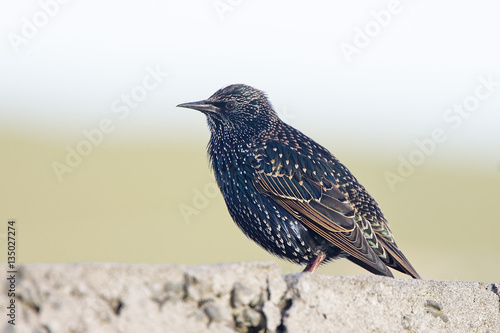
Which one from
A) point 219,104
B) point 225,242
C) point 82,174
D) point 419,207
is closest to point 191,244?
point 225,242

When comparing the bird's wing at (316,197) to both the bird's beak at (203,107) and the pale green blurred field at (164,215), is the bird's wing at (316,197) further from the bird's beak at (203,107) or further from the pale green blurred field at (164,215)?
the pale green blurred field at (164,215)

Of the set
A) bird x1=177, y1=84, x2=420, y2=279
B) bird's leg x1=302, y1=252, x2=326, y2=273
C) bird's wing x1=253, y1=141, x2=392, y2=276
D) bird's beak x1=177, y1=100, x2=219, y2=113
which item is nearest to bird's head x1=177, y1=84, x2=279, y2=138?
bird's beak x1=177, y1=100, x2=219, y2=113

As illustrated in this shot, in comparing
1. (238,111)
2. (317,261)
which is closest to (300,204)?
(317,261)

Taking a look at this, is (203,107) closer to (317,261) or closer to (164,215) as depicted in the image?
(317,261)

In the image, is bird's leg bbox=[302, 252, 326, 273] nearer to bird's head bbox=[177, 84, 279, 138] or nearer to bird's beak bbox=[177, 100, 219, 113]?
bird's head bbox=[177, 84, 279, 138]

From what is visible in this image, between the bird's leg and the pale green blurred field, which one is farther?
the pale green blurred field

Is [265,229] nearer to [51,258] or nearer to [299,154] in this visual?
[299,154]
